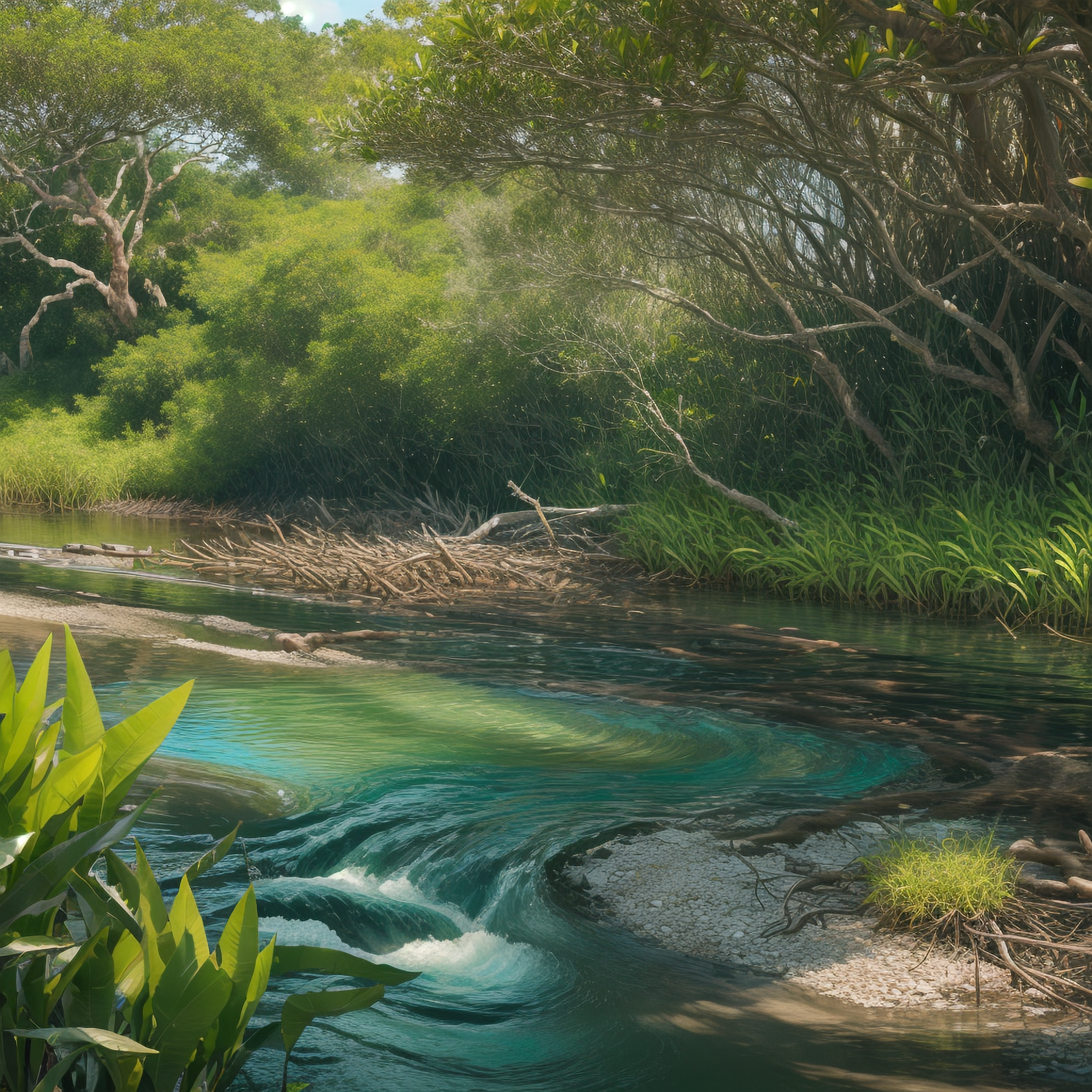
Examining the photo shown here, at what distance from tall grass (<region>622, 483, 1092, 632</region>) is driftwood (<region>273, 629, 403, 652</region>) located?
173 inches

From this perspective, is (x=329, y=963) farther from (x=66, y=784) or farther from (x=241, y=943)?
(x=66, y=784)

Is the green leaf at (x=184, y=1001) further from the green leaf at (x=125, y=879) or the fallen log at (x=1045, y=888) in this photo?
the fallen log at (x=1045, y=888)

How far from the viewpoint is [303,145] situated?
3534 cm

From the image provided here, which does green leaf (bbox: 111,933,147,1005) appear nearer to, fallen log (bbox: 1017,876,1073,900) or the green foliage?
the green foliage

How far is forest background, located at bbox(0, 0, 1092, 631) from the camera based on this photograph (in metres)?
9.84

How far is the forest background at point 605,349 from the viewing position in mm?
9836

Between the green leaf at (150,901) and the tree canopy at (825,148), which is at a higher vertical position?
the tree canopy at (825,148)

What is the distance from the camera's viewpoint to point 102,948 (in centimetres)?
209

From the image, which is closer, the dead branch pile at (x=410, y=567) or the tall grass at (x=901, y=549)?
the tall grass at (x=901, y=549)

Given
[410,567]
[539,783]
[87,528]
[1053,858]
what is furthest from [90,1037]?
[87,528]

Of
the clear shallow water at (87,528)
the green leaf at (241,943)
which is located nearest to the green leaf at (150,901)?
the green leaf at (241,943)

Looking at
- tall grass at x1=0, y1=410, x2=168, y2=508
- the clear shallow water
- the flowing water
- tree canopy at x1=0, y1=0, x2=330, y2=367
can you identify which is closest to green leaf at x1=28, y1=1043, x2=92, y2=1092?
the flowing water

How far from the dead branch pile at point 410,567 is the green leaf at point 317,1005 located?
9.10 meters

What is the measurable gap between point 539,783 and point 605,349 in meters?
8.93
